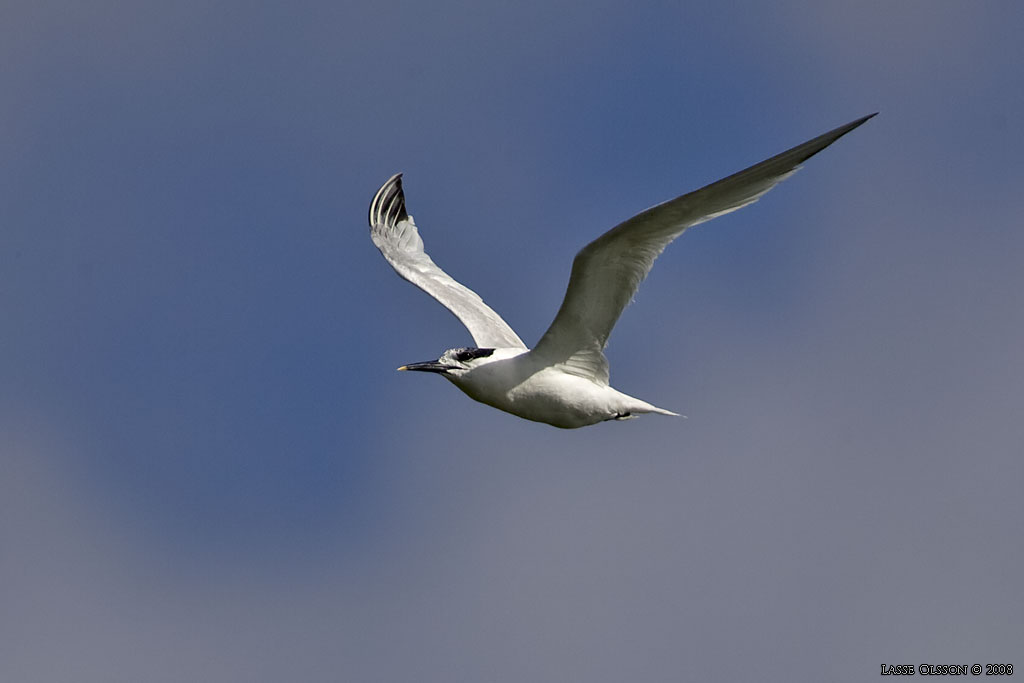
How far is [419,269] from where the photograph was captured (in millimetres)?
18906

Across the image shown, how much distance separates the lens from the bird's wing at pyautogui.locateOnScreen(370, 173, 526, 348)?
56.4ft

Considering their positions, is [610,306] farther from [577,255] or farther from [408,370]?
[408,370]

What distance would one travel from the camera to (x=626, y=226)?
13016 mm

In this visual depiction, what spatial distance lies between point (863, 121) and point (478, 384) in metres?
5.34

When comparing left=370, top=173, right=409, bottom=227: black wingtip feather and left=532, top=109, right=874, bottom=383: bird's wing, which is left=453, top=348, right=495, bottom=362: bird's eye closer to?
left=532, top=109, right=874, bottom=383: bird's wing

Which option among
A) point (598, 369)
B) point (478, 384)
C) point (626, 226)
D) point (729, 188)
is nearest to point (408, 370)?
point (478, 384)

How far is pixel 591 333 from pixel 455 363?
156 centimetres

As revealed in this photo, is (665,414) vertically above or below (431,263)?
below

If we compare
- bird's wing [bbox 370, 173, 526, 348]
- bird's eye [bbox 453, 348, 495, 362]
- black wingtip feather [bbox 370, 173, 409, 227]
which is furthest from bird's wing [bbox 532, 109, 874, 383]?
black wingtip feather [bbox 370, 173, 409, 227]

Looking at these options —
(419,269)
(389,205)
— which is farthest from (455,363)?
(389,205)

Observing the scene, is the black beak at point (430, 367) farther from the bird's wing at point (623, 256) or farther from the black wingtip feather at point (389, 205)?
the black wingtip feather at point (389, 205)

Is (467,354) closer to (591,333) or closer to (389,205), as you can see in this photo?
(591,333)

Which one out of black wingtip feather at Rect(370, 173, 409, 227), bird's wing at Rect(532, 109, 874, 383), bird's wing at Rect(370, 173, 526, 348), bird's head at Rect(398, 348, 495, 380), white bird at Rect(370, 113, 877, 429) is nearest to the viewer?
bird's wing at Rect(532, 109, 874, 383)

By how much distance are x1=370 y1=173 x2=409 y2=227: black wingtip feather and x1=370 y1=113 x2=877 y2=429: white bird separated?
3767mm
